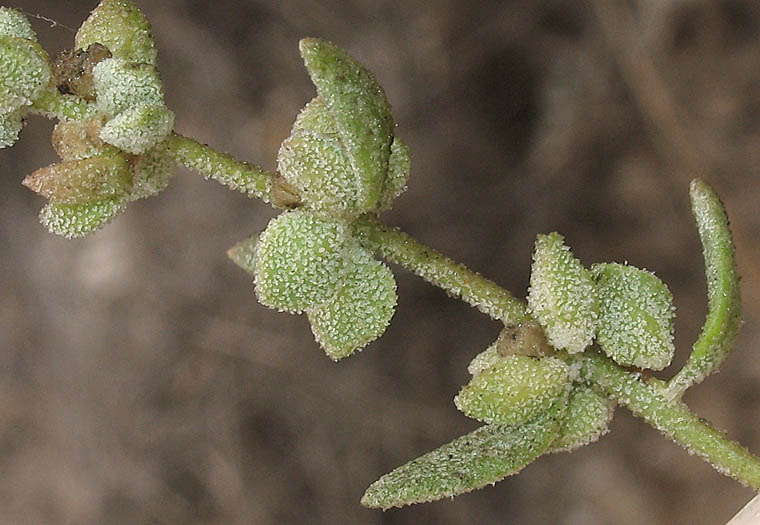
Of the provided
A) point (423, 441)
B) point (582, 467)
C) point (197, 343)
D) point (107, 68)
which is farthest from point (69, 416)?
point (107, 68)

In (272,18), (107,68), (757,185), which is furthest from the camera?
(272,18)

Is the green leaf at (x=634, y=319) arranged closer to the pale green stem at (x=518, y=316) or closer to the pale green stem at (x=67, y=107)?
the pale green stem at (x=518, y=316)

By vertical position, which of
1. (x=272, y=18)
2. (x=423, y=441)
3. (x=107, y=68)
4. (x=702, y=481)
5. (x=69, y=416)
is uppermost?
(x=107, y=68)

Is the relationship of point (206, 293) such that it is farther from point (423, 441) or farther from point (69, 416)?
point (423, 441)

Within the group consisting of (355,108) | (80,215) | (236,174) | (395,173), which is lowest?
(80,215)

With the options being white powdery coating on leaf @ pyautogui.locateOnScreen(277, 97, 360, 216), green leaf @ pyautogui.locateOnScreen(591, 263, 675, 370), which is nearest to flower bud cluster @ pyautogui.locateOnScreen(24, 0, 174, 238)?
white powdery coating on leaf @ pyautogui.locateOnScreen(277, 97, 360, 216)

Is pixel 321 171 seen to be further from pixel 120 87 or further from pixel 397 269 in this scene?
pixel 397 269

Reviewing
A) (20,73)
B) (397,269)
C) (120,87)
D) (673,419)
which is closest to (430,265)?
(673,419)
